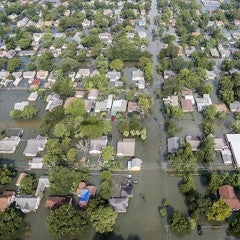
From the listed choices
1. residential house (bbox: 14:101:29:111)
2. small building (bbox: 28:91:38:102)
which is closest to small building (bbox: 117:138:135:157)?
residential house (bbox: 14:101:29:111)

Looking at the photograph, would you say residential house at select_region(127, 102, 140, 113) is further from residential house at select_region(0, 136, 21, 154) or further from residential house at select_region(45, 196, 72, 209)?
residential house at select_region(45, 196, 72, 209)

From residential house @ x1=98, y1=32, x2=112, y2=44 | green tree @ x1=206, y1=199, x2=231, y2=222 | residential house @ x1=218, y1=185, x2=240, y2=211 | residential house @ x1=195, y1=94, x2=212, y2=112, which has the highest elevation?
green tree @ x1=206, y1=199, x2=231, y2=222

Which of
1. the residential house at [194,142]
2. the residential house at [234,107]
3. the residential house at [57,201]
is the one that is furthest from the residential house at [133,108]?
the residential house at [57,201]

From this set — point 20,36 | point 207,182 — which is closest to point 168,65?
point 207,182

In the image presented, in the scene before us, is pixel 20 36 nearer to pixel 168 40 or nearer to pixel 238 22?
pixel 168 40

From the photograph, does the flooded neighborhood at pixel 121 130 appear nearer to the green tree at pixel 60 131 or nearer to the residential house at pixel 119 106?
the green tree at pixel 60 131

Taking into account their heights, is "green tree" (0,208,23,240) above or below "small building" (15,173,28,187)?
above
